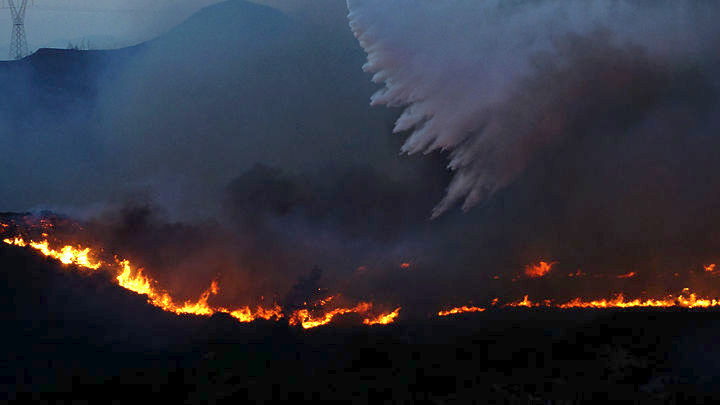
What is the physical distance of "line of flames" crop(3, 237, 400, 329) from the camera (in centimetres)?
2738

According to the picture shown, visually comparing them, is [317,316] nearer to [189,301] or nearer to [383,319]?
[383,319]

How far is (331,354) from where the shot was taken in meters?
23.6

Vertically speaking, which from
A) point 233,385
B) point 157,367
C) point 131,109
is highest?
point 131,109

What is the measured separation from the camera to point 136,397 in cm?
1969

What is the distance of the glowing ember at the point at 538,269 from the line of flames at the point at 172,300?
9.94m

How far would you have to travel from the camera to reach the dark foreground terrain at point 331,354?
20078mm

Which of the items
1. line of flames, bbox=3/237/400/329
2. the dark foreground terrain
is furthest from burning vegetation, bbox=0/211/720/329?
the dark foreground terrain

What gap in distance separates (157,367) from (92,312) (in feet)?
17.8

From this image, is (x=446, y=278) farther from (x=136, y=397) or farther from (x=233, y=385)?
(x=136, y=397)

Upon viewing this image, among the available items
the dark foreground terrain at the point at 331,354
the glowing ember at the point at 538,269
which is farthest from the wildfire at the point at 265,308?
the glowing ember at the point at 538,269

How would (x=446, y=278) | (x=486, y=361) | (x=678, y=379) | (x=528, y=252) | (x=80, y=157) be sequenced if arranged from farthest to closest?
1. (x=80, y=157)
2. (x=528, y=252)
3. (x=446, y=278)
4. (x=486, y=361)
5. (x=678, y=379)

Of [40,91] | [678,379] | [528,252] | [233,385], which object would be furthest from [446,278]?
[40,91]

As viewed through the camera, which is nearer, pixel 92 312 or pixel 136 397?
pixel 136 397

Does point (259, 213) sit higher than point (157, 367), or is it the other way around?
point (259, 213)
